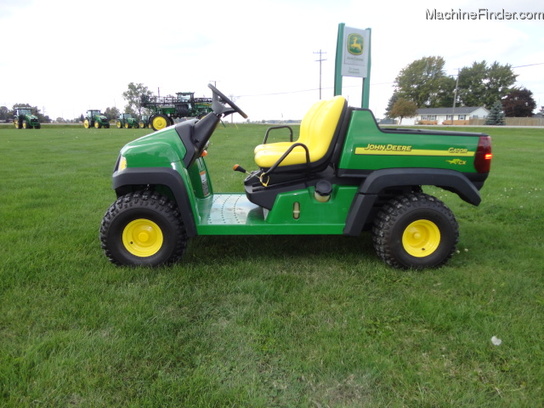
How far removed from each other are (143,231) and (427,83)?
7191 centimetres

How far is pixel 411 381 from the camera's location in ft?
6.31

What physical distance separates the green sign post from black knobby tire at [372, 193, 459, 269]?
323 inches

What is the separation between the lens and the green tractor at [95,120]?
3512 cm

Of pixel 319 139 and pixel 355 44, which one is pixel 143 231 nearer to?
pixel 319 139

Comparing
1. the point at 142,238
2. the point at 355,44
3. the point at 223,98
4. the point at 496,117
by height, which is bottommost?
the point at 142,238

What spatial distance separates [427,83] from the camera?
219 feet

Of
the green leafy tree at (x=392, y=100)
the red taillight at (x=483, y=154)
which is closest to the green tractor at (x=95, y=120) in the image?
the red taillight at (x=483, y=154)

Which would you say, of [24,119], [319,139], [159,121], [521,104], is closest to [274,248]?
[319,139]

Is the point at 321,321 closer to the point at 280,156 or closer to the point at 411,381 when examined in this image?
the point at 411,381

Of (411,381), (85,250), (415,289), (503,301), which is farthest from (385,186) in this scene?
(85,250)

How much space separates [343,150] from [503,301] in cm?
155

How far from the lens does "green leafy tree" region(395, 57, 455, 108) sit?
6638cm

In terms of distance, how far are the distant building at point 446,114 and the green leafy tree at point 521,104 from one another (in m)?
4.16

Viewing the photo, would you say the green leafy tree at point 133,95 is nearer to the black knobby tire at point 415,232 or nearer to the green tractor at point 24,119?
the green tractor at point 24,119
